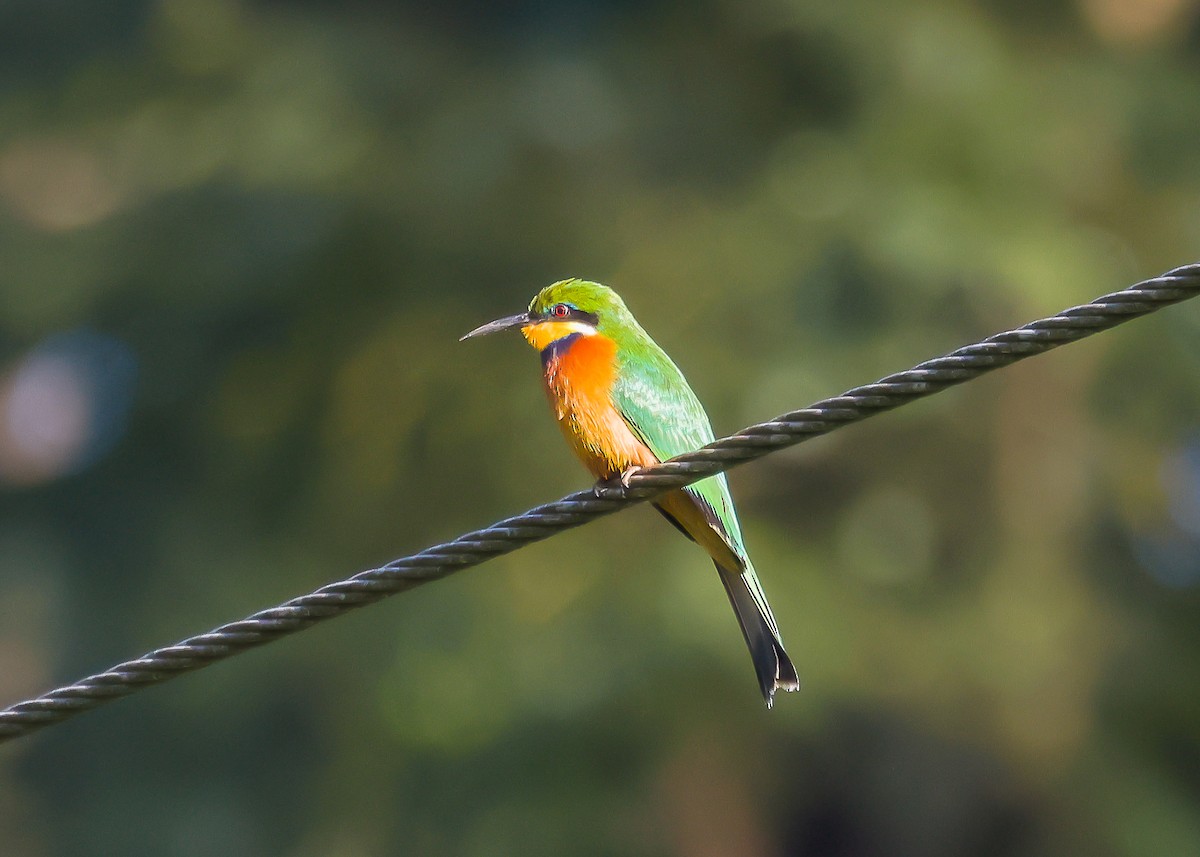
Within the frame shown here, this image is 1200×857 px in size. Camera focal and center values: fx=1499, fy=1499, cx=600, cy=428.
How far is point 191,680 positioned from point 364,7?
543cm

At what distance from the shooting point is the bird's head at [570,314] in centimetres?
462

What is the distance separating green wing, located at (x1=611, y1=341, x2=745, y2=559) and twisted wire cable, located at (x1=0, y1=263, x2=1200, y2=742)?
1.19 m

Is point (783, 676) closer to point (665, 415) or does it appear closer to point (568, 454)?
point (665, 415)

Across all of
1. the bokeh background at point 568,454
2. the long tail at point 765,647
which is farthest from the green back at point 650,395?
the bokeh background at point 568,454

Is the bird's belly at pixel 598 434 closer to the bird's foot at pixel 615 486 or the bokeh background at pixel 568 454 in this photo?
the bird's foot at pixel 615 486

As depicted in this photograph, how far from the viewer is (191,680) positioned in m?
10.7

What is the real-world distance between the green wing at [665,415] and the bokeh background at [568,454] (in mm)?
4266

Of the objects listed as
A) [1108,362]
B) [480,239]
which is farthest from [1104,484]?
[480,239]

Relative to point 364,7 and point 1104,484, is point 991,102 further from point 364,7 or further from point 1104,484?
point 364,7

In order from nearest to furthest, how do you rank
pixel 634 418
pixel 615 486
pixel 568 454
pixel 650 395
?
pixel 615 486, pixel 634 418, pixel 650 395, pixel 568 454

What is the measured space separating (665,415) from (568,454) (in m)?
5.08

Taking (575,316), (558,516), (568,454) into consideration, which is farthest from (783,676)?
(568,454)

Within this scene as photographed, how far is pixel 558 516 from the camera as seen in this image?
2.93 metres

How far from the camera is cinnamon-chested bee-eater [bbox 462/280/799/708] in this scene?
4121mm
